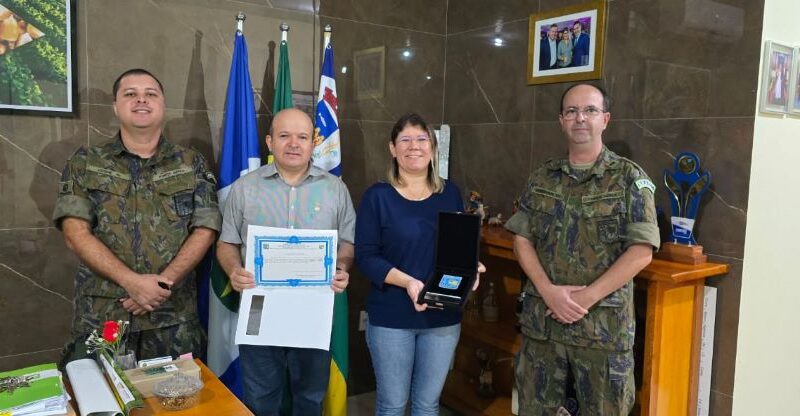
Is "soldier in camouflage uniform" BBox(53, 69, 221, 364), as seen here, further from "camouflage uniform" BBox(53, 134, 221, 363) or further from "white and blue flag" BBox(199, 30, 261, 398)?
"white and blue flag" BBox(199, 30, 261, 398)

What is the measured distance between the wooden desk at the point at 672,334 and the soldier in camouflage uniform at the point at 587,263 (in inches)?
6.1

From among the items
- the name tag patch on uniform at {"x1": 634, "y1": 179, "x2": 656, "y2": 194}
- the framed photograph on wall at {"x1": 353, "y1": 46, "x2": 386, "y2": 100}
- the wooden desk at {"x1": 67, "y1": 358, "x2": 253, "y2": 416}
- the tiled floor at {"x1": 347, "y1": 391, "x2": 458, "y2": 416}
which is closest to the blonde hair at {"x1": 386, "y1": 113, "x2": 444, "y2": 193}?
the name tag patch on uniform at {"x1": 634, "y1": 179, "x2": 656, "y2": 194}

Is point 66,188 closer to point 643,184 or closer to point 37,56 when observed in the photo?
point 37,56

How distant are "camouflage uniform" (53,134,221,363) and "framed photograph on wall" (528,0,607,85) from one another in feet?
5.66

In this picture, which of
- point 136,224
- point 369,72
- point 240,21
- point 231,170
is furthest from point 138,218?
point 369,72

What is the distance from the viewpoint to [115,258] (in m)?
2.13

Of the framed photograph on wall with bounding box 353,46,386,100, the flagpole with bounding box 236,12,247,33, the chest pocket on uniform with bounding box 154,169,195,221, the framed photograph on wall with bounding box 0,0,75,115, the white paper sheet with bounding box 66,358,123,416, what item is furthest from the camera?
the framed photograph on wall with bounding box 353,46,386,100

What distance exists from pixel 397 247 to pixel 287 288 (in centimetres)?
40

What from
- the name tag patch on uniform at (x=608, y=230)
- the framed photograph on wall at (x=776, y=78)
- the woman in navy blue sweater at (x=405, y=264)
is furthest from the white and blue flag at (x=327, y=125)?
the framed photograph on wall at (x=776, y=78)

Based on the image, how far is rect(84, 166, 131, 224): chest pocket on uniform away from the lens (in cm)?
217

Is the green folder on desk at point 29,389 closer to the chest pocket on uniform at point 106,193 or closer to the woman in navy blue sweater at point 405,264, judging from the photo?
the chest pocket on uniform at point 106,193

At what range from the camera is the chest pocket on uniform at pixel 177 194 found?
223cm

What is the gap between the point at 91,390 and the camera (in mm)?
1426

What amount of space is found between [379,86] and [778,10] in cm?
193
